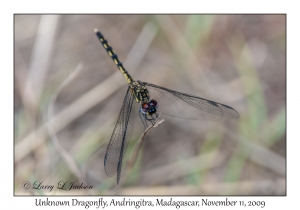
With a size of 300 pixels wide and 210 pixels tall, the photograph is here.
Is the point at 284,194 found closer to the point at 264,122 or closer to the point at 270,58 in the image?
the point at 264,122

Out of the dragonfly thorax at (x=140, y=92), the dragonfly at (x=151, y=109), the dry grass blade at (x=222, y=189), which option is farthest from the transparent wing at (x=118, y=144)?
the dry grass blade at (x=222, y=189)

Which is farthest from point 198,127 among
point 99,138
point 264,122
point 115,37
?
point 115,37

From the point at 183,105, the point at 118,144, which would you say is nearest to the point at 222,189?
the point at 183,105

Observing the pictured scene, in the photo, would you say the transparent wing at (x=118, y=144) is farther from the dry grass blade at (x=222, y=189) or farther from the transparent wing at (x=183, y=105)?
the dry grass blade at (x=222, y=189)

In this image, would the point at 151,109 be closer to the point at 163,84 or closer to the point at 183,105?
the point at 183,105

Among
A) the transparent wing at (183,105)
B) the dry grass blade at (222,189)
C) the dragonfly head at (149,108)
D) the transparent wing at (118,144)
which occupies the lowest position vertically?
the dry grass blade at (222,189)

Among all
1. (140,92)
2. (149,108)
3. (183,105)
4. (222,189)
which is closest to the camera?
(149,108)
